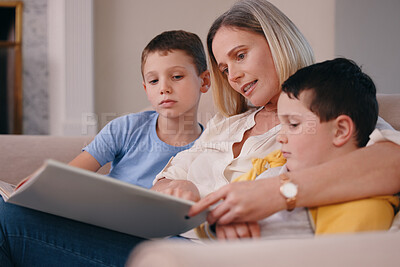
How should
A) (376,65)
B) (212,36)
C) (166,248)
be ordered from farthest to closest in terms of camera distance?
(376,65) < (212,36) < (166,248)

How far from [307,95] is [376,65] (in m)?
2.07

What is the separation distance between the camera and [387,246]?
40 cm

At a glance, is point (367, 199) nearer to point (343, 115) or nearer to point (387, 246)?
point (343, 115)

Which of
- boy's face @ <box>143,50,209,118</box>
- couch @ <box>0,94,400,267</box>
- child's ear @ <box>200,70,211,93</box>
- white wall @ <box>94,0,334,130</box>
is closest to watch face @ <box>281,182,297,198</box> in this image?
couch @ <box>0,94,400,267</box>

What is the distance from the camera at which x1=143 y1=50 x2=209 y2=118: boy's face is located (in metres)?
1.41

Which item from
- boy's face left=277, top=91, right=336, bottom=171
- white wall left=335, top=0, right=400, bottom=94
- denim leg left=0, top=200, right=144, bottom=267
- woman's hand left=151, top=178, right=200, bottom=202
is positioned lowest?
denim leg left=0, top=200, right=144, bottom=267

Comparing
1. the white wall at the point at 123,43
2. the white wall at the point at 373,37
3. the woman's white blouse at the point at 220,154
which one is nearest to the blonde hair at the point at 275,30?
the woman's white blouse at the point at 220,154

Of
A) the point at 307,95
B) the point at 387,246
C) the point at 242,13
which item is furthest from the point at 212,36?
the point at 387,246

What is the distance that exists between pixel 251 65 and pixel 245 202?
0.51 meters

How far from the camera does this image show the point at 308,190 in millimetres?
687

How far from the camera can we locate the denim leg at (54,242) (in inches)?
33.7

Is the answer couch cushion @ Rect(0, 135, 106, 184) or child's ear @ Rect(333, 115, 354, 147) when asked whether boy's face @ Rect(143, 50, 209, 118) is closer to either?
couch cushion @ Rect(0, 135, 106, 184)

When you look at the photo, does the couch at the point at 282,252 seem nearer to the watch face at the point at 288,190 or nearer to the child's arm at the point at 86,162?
the watch face at the point at 288,190

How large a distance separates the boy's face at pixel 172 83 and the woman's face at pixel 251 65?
302 millimetres
